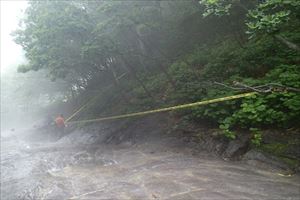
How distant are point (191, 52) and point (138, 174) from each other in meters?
9.49

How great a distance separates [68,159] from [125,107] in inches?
173

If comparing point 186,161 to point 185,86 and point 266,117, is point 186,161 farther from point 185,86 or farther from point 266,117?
point 185,86

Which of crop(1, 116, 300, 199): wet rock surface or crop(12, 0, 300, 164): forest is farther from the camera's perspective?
crop(12, 0, 300, 164): forest

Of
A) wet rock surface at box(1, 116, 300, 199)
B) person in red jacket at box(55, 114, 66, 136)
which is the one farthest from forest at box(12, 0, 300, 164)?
person in red jacket at box(55, 114, 66, 136)

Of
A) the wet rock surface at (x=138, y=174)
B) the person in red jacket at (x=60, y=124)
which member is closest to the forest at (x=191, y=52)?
the wet rock surface at (x=138, y=174)

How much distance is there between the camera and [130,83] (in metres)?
17.3

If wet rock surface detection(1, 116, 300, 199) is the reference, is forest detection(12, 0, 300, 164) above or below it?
above

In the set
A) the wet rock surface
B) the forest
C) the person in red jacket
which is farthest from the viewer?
the person in red jacket

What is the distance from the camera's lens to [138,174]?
7641mm

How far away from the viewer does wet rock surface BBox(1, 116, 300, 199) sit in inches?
224

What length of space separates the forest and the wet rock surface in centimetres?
110

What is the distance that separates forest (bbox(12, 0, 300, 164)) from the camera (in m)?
7.12

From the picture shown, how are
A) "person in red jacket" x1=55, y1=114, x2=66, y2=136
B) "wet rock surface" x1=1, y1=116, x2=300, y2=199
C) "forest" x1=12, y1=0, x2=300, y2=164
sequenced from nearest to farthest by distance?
"wet rock surface" x1=1, y1=116, x2=300, y2=199 < "forest" x1=12, y1=0, x2=300, y2=164 < "person in red jacket" x1=55, y1=114, x2=66, y2=136

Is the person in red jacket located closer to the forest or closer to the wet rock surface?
the forest
